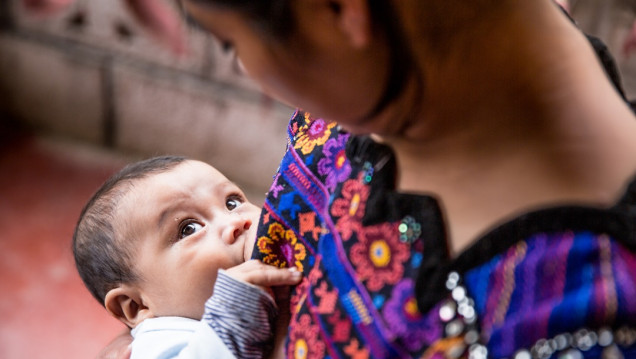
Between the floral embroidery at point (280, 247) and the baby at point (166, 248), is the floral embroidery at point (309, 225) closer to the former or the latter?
the floral embroidery at point (280, 247)

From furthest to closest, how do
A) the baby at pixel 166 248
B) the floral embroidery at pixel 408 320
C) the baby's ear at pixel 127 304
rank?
the baby's ear at pixel 127 304, the baby at pixel 166 248, the floral embroidery at pixel 408 320

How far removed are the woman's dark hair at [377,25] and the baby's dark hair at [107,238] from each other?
0.74m

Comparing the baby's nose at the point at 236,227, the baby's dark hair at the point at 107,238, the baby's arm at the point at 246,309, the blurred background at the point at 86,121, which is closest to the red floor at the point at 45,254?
the blurred background at the point at 86,121

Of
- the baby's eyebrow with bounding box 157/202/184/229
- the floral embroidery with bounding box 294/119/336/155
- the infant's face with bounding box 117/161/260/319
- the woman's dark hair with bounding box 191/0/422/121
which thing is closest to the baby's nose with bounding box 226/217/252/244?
the infant's face with bounding box 117/161/260/319

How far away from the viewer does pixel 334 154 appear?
93cm

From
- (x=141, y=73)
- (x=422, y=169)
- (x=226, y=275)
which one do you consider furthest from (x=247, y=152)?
(x=422, y=169)

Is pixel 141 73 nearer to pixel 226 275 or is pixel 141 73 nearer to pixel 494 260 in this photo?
pixel 226 275

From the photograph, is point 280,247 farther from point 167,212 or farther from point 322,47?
point 322,47

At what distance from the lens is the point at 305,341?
0.84 m

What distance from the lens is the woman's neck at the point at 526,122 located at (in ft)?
2.10

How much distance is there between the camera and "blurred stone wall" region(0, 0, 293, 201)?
8.82ft

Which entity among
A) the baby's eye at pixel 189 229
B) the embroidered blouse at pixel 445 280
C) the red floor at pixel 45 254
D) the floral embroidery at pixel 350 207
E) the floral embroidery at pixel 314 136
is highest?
the red floor at pixel 45 254

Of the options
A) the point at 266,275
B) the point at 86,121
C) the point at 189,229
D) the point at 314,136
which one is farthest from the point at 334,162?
the point at 86,121

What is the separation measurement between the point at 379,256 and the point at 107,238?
0.67 metres
